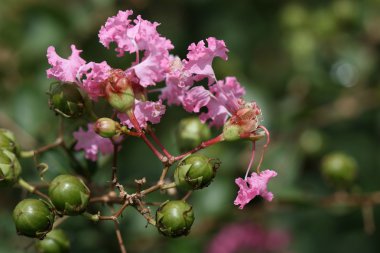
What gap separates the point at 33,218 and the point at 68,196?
86mm

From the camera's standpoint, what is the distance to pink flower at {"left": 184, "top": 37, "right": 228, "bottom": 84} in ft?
4.65

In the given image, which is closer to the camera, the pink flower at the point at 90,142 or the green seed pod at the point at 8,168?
the green seed pod at the point at 8,168

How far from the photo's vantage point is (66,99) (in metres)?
1.46

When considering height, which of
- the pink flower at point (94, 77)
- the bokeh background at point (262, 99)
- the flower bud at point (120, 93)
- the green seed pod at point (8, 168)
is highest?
the bokeh background at point (262, 99)

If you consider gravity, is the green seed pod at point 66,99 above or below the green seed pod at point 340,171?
below

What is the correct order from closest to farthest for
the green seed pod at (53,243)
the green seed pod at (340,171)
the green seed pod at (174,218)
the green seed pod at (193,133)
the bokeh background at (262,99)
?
the green seed pod at (174,218) < the green seed pod at (53,243) < the green seed pod at (193,133) < the green seed pod at (340,171) < the bokeh background at (262,99)

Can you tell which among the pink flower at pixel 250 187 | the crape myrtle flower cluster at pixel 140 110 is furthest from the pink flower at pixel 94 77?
the pink flower at pixel 250 187

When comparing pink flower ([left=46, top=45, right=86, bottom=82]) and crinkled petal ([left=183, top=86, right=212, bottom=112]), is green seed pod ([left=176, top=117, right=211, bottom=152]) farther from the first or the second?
pink flower ([left=46, top=45, right=86, bottom=82])

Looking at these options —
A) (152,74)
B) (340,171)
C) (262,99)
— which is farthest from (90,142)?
(262,99)

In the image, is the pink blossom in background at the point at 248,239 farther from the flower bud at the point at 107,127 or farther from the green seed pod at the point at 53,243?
the flower bud at the point at 107,127

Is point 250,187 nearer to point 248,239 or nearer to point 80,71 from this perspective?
point 80,71

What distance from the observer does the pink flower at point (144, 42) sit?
4.59 ft

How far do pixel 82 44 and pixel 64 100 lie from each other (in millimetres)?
1242

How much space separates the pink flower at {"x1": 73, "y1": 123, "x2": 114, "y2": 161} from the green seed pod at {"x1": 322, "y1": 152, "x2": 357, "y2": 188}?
88 cm
